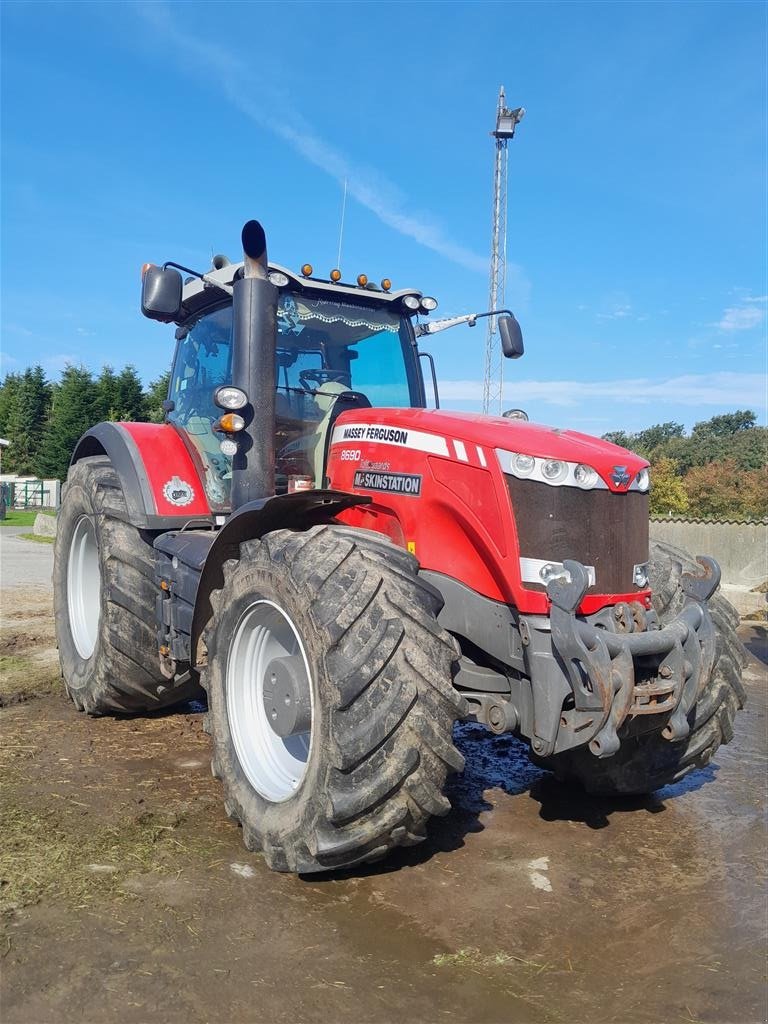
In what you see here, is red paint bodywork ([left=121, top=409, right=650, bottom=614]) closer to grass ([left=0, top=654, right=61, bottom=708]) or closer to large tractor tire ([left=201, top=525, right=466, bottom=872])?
large tractor tire ([left=201, top=525, right=466, bottom=872])

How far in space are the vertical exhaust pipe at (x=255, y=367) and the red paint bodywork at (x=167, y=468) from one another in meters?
0.77

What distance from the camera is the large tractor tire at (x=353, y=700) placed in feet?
9.56

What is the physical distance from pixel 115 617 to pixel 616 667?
3023mm

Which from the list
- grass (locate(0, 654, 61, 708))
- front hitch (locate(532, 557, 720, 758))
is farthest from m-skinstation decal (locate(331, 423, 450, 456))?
grass (locate(0, 654, 61, 708))

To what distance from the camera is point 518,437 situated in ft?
11.1

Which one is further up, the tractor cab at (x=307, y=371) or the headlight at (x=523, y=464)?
the tractor cab at (x=307, y=371)

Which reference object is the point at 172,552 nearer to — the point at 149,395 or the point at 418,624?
the point at 418,624

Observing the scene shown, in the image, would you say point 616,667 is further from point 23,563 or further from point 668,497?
point 668,497

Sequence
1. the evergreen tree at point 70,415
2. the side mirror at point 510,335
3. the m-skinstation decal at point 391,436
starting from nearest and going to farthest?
the m-skinstation decal at point 391,436 < the side mirror at point 510,335 < the evergreen tree at point 70,415

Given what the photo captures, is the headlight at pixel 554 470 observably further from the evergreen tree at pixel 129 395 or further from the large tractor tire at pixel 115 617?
the evergreen tree at pixel 129 395

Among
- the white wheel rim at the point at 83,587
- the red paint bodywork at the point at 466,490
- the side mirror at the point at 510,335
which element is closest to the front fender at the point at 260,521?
the red paint bodywork at the point at 466,490

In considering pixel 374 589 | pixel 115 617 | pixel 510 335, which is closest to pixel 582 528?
pixel 374 589

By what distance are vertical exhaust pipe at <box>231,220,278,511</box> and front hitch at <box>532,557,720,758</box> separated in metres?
1.64

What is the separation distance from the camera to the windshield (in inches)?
175
